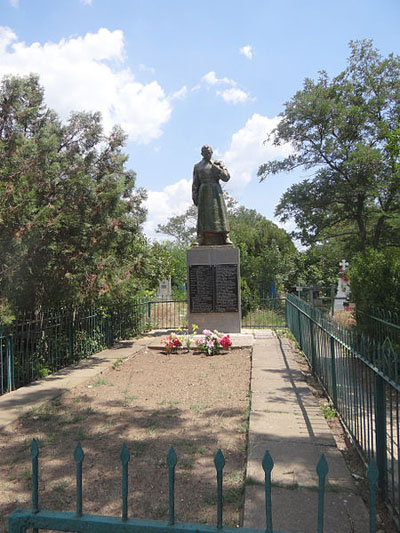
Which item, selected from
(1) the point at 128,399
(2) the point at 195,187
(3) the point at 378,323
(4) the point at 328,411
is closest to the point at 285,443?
(4) the point at 328,411

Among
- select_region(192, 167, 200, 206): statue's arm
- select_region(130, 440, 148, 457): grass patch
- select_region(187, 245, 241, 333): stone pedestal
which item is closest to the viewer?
select_region(130, 440, 148, 457): grass patch

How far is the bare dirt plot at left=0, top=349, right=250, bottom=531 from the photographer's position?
9.07 feet

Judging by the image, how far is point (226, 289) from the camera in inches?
406

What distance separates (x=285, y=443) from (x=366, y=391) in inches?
35.8

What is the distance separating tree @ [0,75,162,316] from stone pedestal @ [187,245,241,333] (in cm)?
281

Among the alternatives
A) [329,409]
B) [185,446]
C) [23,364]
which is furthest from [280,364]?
[23,364]

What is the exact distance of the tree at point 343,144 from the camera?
54.6ft

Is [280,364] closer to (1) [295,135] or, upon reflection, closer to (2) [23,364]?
(2) [23,364]

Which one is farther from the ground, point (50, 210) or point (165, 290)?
point (50, 210)

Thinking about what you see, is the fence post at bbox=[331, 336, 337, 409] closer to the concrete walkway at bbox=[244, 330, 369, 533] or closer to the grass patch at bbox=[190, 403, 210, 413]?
the concrete walkway at bbox=[244, 330, 369, 533]

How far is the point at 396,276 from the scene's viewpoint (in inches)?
276

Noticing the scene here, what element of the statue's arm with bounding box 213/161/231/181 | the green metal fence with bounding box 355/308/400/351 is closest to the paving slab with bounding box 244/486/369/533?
the green metal fence with bounding box 355/308/400/351

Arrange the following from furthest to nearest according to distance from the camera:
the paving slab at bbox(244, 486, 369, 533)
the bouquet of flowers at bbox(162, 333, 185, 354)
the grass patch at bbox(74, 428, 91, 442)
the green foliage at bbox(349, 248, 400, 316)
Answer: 1. the bouquet of flowers at bbox(162, 333, 185, 354)
2. the green foliage at bbox(349, 248, 400, 316)
3. the grass patch at bbox(74, 428, 91, 442)
4. the paving slab at bbox(244, 486, 369, 533)

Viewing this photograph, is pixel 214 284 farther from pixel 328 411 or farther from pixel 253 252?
pixel 253 252
